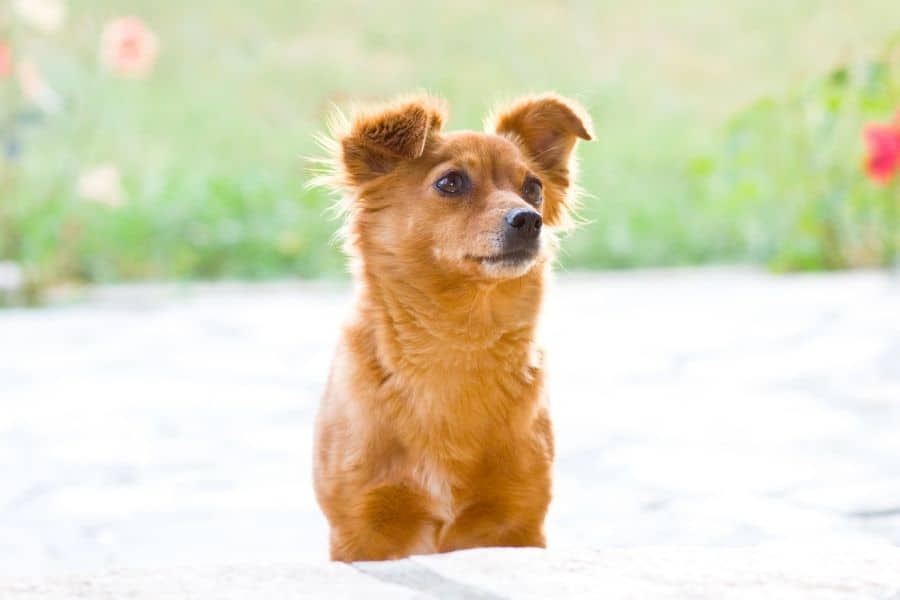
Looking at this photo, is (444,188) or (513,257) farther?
(444,188)

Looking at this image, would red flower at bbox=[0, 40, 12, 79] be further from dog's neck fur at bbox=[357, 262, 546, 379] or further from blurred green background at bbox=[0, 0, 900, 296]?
dog's neck fur at bbox=[357, 262, 546, 379]

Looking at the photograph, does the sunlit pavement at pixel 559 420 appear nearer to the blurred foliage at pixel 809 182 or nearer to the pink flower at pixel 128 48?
the blurred foliage at pixel 809 182

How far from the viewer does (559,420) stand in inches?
187

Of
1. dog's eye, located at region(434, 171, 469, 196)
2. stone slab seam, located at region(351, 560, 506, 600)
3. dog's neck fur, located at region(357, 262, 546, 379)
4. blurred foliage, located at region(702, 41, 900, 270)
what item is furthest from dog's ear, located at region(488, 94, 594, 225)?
blurred foliage, located at region(702, 41, 900, 270)

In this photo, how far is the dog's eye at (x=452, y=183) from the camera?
2.95m

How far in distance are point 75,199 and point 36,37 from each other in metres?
3.34

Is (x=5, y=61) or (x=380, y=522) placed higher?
(x=5, y=61)

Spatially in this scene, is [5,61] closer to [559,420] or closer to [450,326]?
[559,420]

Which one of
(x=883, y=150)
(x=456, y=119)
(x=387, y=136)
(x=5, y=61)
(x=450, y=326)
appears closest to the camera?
(x=450, y=326)

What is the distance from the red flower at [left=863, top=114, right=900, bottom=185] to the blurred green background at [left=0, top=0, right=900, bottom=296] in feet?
0.87

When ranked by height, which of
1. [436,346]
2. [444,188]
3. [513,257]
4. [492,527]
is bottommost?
[492,527]

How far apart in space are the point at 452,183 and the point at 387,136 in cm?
20

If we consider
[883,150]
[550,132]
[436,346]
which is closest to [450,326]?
[436,346]

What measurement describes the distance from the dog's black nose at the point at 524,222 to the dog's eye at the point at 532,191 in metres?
0.28
